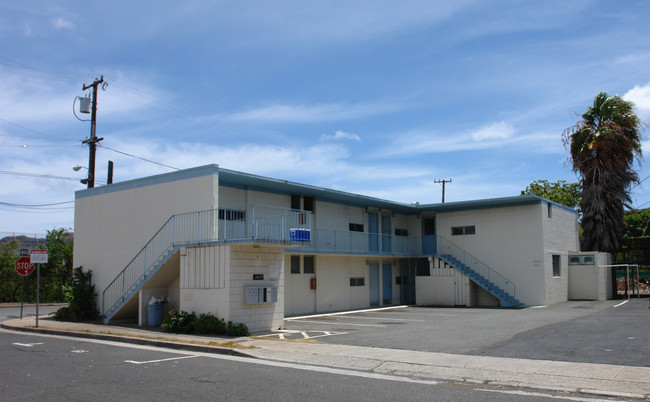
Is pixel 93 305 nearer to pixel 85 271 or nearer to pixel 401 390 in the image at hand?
Answer: pixel 85 271

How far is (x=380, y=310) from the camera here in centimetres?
2658

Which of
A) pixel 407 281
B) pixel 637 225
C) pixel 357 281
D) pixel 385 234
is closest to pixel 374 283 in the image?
pixel 357 281

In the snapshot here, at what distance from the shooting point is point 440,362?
10992mm

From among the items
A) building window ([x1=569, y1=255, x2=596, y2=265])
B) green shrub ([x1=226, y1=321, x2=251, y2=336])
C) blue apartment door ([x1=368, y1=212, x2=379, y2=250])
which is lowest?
green shrub ([x1=226, y1=321, x2=251, y2=336])

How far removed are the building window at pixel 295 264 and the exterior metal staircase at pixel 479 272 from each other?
9.15m

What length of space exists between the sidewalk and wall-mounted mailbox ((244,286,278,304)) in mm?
1612

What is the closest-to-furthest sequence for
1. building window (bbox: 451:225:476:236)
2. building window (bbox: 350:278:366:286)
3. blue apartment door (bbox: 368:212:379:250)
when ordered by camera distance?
building window (bbox: 350:278:366:286) → blue apartment door (bbox: 368:212:379:250) → building window (bbox: 451:225:476:236)

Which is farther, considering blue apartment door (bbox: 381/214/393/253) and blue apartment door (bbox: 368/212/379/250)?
blue apartment door (bbox: 381/214/393/253)

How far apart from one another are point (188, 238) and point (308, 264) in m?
7.80

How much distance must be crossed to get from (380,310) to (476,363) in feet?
52.2

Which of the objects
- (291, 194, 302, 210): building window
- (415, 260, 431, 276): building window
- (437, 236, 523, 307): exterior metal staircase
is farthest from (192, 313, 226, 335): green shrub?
(415, 260, 431, 276): building window

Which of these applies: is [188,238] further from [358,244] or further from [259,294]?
[358,244]

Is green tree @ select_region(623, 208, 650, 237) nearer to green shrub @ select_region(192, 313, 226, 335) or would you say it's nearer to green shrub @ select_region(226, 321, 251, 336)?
green shrub @ select_region(226, 321, 251, 336)

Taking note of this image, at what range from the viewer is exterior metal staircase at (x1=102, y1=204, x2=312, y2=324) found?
1675cm
